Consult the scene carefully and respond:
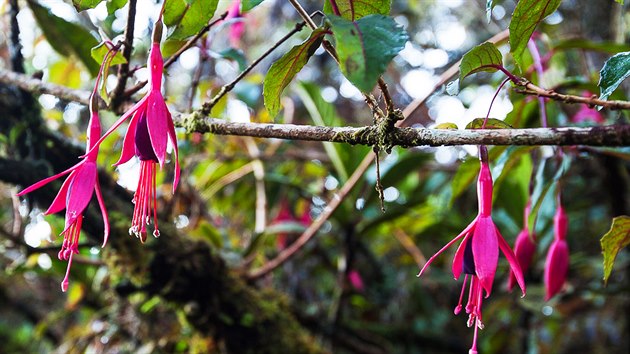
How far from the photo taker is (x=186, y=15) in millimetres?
536

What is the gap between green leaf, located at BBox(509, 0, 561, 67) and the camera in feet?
1.69

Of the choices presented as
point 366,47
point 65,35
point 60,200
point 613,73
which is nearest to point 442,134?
point 366,47

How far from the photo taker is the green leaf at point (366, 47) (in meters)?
0.37

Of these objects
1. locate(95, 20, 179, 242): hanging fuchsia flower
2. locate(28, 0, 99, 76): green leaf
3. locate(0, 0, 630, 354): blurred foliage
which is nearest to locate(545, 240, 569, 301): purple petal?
locate(0, 0, 630, 354): blurred foliage

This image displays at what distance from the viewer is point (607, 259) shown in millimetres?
546

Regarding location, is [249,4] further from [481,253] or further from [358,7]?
[481,253]

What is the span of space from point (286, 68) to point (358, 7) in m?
0.09

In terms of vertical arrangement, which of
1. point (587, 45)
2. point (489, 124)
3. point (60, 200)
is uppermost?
point (587, 45)

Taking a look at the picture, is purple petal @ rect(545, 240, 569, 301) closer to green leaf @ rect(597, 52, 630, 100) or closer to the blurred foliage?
the blurred foliage

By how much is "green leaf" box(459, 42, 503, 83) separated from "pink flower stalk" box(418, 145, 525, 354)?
75 mm

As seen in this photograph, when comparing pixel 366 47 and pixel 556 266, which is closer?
pixel 366 47

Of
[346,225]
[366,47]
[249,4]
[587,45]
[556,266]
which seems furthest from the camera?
[346,225]

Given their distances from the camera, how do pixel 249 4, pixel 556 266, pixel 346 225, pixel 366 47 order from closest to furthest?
pixel 366 47 < pixel 249 4 < pixel 556 266 < pixel 346 225

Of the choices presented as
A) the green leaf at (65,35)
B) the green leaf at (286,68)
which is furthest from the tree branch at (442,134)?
the green leaf at (65,35)
